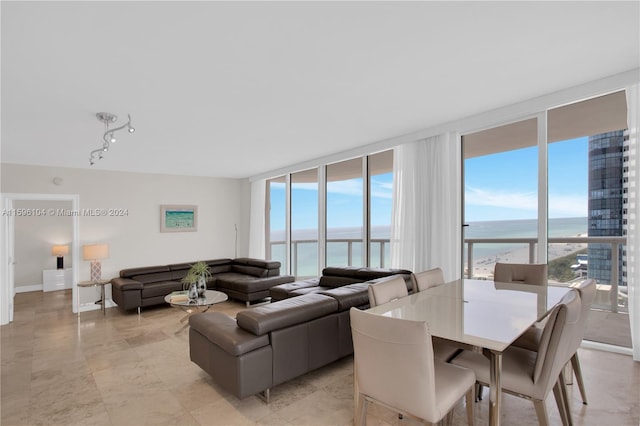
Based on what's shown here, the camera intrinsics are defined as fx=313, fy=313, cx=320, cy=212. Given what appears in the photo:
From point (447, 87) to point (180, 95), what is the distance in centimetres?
257

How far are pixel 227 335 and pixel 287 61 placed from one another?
87.2 inches

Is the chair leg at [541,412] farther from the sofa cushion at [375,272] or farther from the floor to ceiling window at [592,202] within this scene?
the sofa cushion at [375,272]

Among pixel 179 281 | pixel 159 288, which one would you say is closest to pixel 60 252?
pixel 179 281

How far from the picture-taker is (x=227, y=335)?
8.23 ft

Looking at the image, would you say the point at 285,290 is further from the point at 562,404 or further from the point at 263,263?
the point at 562,404

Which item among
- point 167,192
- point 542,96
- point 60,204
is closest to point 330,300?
point 542,96

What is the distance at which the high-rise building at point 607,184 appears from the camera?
317 cm

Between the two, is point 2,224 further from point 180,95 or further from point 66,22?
point 66,22

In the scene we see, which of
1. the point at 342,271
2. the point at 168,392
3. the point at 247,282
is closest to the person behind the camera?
the point at 168,392

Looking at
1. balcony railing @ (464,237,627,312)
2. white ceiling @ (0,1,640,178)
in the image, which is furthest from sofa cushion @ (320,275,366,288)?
white ceiling @ (0,1,640,178)

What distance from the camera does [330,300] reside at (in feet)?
9.89

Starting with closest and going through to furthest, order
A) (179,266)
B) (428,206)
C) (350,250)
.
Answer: (428,206) → (350,250) → (179,266)

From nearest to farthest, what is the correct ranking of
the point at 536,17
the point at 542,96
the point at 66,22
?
1. the point at 66,22
2. the point at 536,17
3. the point at 542,96

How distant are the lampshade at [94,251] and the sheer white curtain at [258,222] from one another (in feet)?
10.1
